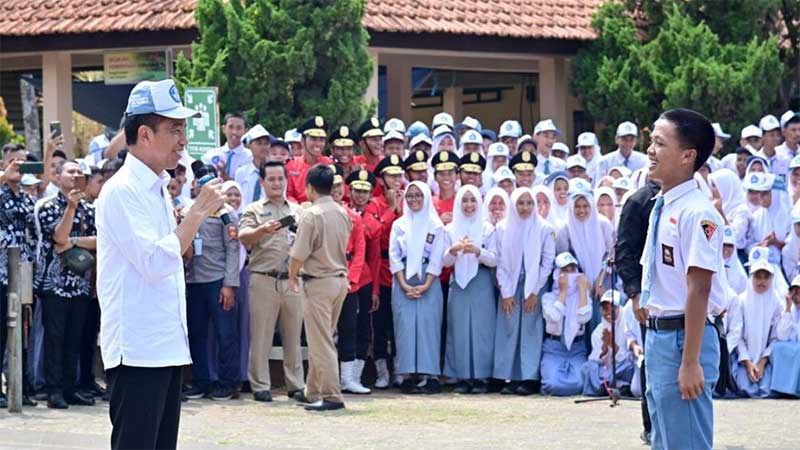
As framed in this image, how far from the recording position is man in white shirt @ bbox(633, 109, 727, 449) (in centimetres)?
633

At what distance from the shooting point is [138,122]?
6160 millimetres

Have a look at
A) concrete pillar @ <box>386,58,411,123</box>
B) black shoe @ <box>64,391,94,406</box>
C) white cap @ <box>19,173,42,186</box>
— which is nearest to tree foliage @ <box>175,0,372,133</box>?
white cap @ <box>19,173,42,186</box>

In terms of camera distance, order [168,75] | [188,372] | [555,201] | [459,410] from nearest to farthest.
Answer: [459,410] < [188,372] < [555,201] < [168,75]

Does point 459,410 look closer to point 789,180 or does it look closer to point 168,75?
point 789,180

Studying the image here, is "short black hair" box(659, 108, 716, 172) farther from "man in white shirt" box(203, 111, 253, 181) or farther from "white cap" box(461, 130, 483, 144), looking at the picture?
"white cap" box(461, 130, 483, 144)

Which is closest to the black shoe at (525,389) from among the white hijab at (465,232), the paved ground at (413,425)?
the paved ground at (413,425)

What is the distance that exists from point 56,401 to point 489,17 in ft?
40.0

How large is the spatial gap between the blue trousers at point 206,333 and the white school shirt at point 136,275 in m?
7.03

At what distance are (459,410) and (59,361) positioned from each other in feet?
10.9

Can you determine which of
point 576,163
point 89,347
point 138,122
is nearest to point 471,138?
point 576,163

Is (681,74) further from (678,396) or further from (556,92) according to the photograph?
(678,396)

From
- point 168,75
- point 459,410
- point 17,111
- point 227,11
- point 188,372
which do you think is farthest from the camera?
point 17,111

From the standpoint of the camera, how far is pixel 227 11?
17562 mm

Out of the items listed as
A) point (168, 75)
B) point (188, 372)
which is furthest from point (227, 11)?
point (188, 372)
